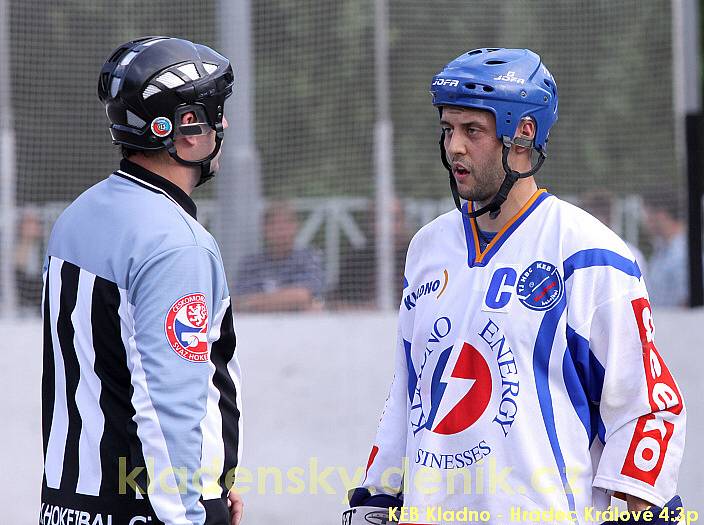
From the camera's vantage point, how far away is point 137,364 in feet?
9.37

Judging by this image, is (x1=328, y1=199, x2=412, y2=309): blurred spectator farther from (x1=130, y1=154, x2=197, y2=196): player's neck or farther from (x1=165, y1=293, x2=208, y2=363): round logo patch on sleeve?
(x1=165, y1=293, x2=208, y2=363): round logo patch on sleeve

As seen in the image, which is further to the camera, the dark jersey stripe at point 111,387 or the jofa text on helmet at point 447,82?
the jofa text on helmet at point 447,82

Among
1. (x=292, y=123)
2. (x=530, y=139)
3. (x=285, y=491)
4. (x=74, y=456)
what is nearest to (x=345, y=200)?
(x=292, y=123)

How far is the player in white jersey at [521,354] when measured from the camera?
303 cm

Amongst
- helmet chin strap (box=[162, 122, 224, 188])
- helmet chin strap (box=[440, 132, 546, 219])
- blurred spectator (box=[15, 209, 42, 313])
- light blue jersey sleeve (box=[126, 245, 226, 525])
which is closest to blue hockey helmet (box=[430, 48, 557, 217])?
helmet chin strap (box=[440, 132, 546, 219])

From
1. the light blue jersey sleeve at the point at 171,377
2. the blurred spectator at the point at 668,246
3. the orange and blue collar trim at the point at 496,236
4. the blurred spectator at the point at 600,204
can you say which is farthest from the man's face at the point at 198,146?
the blurred spectator at the point at 668,246

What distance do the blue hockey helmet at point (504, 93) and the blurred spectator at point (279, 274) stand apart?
326 cm

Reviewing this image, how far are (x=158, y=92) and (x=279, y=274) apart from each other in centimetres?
350

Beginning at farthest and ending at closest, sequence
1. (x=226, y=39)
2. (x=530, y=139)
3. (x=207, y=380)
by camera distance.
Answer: (x=226, y=39), (x=530, y=139), (x=207, y=380)

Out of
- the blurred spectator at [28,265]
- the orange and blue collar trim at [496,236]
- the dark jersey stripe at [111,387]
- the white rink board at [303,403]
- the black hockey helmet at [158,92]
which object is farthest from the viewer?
the blurred spectator at [28,265]

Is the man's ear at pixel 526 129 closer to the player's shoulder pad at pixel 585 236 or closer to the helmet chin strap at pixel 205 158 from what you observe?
the player's shoulder pad at pixel 585 236

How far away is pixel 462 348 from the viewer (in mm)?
3162

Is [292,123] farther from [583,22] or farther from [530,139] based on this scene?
[530,139]

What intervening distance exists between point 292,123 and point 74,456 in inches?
154
